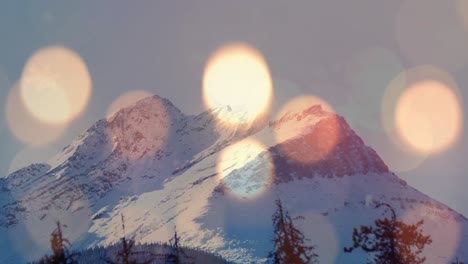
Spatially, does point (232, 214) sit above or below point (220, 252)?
above

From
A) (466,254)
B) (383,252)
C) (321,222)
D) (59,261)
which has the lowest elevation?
(383,252)

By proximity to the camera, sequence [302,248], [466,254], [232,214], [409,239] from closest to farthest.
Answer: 1. [409,239]
2. [302,248]
3. [466,254]
4. [232,214]

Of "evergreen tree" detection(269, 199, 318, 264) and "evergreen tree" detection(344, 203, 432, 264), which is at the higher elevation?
"evergreen tree" detection(269, 199, 318, 264)

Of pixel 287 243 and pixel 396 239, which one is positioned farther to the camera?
pixel 287 243

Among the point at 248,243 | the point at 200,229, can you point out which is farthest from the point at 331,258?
the point at 200,229

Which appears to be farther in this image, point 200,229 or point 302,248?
point 200,229

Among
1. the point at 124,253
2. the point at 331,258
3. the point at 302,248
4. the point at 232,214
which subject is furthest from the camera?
the point at 232,214

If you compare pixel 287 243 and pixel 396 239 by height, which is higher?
pixel 287 243

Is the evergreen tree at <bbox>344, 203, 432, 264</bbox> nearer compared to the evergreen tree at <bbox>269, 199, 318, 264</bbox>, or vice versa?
the evergreen tree at <bbox>344, 203, 432, 264</bbox>

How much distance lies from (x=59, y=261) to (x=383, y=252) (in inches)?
647

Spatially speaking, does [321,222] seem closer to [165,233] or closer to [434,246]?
[434,246]

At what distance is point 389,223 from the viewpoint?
2700 cm

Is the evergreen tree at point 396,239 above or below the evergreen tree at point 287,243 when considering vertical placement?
below

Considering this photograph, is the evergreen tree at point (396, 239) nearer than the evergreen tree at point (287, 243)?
Yes
